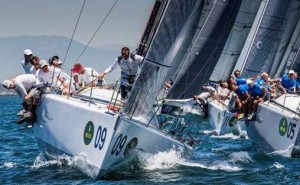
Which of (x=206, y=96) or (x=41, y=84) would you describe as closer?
(x=41, y=84)

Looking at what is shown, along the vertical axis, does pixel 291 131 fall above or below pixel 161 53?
below

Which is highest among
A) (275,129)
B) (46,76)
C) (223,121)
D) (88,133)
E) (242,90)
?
(242,90)

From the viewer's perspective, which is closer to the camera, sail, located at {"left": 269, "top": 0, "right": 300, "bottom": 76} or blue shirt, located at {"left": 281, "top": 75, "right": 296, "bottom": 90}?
blue shirt, located at {"left": 281, "top": 75, "right": 296, "bottom": 90}

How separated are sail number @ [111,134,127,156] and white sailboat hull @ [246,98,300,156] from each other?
5.53m

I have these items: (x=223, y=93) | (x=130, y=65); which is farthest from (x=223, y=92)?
(x=130, y=65)

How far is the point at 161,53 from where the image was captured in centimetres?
1174

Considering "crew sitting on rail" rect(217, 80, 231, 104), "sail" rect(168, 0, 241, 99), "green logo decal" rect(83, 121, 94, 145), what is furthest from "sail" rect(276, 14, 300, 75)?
"green logo decal" rect(83, 121, 94, 145)

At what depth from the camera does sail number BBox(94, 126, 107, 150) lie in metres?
11.5

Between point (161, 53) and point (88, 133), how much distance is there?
188 cm

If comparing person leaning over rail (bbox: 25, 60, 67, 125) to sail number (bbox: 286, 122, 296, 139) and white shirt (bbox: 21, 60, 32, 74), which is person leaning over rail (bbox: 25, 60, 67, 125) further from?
sail number (bbox: 286, 122, 296, 139)

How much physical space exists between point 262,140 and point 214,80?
17.6 meters

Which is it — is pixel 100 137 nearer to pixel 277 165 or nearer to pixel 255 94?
pixel 277 165

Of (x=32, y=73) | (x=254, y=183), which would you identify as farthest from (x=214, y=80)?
(x=254, y=183)

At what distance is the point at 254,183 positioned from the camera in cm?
1171
